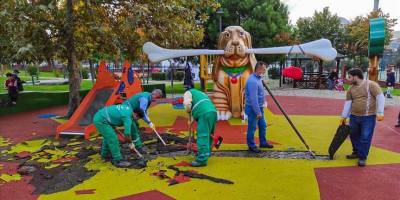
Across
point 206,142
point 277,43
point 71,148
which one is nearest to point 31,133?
point 71,148

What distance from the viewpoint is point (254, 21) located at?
20562 mm

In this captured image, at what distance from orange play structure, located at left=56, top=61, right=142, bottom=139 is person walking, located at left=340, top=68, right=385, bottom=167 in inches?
231

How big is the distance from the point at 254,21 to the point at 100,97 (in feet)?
41.3

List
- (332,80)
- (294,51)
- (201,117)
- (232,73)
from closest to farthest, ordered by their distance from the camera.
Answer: (201,117), (294,51), (232,73), (332,80)

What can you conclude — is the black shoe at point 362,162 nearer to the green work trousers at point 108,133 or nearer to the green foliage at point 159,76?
the green work trousers at point 108,133

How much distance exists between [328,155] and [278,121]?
3.77 meters

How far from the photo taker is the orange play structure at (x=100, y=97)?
8940 mm

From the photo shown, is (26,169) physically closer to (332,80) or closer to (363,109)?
(363,109)

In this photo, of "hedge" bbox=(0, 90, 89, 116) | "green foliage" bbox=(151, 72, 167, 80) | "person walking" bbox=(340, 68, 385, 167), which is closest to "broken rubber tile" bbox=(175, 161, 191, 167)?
"person walking" bbox=(340, 68, 385, 167)

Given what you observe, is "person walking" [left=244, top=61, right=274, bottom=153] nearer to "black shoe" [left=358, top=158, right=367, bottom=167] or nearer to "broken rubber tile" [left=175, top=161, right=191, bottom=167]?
"broken rubber tile" [left=175, top=161, right=191, bottom=167]

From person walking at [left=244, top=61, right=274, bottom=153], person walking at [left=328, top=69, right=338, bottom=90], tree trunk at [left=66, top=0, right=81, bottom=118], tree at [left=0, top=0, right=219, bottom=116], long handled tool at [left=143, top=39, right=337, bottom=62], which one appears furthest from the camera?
person walking at [left=328, top=69, right=338, bottom=90]

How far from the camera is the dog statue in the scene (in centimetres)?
1053

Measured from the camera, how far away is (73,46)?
10609 millimetres

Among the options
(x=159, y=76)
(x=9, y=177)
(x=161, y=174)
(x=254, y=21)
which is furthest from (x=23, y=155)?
(x=159, y=76)
